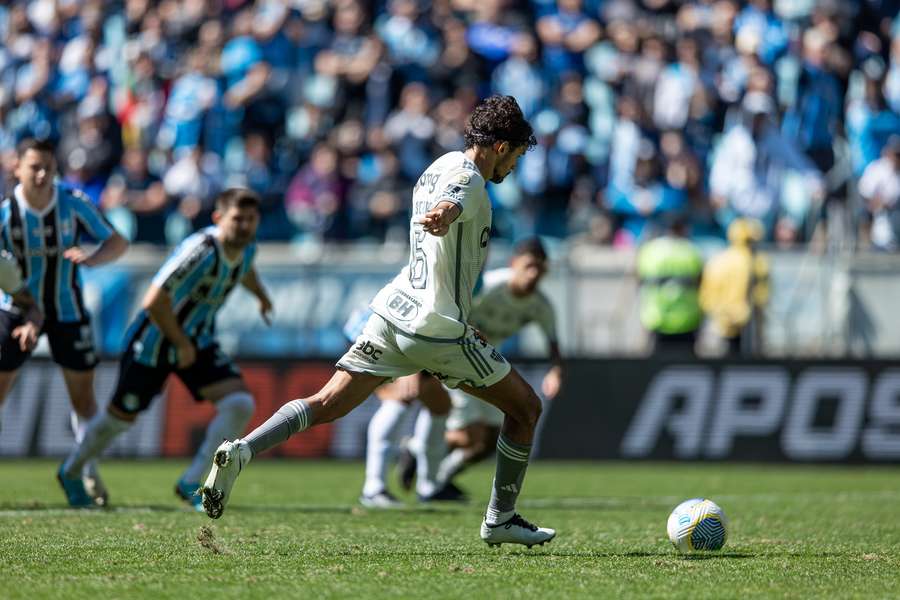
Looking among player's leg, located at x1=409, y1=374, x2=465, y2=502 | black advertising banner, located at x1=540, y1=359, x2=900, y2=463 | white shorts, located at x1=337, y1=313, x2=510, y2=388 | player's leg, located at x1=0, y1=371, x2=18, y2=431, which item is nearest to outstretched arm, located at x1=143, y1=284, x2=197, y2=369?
player's leg, located at x1=0, y1=371, x2=18, y2=431

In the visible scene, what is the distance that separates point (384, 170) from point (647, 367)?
194 inches

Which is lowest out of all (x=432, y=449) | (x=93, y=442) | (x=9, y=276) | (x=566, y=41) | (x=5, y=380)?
(x=432, y=449)

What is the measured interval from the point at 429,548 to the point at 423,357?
1.14m

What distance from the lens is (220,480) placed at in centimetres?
741

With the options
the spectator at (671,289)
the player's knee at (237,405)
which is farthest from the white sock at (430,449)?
the spectator at (671,289)

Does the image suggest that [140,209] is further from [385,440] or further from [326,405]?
[326,405]

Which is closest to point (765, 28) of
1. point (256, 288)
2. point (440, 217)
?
point (256, 288)

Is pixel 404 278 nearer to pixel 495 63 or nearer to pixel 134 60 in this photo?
pixel 495 63

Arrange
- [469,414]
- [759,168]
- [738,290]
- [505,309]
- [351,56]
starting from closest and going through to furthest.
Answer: [505,309] < [469,414] < [738,290] < [759,168] < [351,56]

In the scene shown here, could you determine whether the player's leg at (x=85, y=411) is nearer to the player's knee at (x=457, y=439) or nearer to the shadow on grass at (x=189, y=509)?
the shadow on grass at (x=189, y=509)

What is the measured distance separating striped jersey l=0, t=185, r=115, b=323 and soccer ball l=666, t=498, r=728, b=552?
499 cm

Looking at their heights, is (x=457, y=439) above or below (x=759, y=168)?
below

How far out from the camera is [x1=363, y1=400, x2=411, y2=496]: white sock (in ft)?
37.3

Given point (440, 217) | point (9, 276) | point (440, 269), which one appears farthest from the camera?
point (9, 276)
